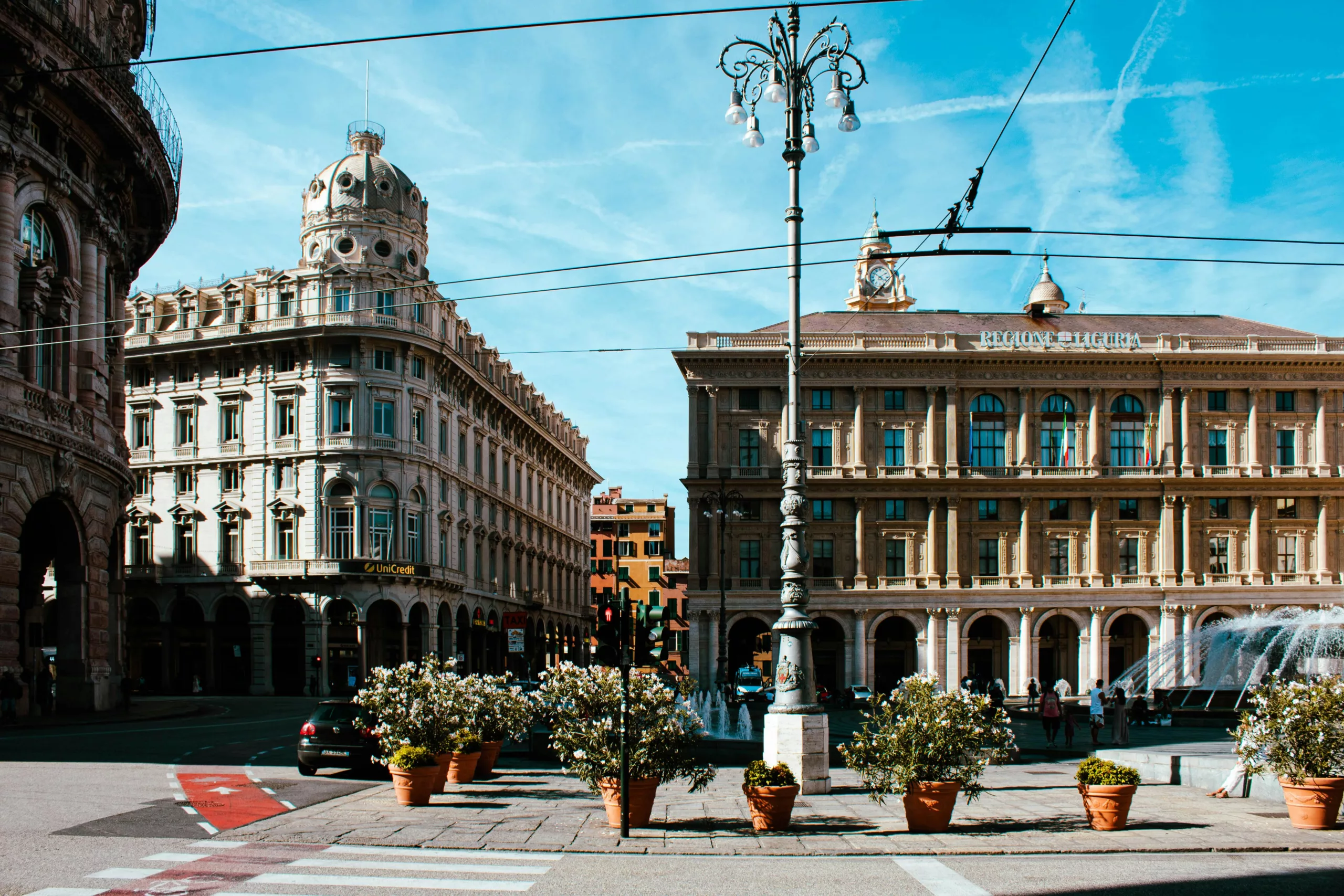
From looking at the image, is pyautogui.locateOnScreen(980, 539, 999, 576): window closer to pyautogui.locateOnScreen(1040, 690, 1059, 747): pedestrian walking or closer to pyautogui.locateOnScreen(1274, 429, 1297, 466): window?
pyautogui.locateOnScreen(1274, 429, 1297, 466): window

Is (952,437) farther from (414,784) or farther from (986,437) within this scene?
(414,784)

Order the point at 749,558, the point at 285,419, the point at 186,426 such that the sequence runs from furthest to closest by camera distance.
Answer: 1. the point at 749,558
2. the point at 186,426
3. the point at 285,419

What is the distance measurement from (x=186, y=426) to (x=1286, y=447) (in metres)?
59.1

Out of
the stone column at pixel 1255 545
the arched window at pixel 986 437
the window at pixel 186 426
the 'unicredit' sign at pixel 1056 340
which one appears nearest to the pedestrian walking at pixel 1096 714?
the arched window at pixel 986 437

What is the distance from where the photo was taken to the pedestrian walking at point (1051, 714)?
3033 centimetres

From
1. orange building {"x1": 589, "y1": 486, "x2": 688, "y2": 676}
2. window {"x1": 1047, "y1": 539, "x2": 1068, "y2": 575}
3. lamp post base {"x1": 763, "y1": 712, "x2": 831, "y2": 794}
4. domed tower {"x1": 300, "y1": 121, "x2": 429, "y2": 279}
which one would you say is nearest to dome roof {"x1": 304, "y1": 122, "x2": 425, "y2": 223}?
domed tower {"x1": 300, "y1": 121, "x2": 429, "y2": 279}

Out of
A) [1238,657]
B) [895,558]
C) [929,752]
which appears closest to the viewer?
[929,752]

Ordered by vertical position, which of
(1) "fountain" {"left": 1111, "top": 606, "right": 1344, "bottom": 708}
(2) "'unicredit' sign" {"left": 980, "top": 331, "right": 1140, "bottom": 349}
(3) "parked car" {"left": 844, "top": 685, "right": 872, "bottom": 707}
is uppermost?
(2) "'unicredit' sign" {"left": 980, "top": 331, "right": 1140, "bottom": 349}

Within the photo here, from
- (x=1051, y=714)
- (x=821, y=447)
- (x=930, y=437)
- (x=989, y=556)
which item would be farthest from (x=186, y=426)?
(x=1051, y=714)

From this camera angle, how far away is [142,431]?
64062 mm

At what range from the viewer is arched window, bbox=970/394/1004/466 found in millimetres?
65188

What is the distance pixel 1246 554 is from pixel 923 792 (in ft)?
189

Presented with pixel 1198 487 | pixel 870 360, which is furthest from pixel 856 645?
pixel 1198 487

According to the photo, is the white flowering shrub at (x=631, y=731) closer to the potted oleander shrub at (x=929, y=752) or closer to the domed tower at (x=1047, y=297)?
the potted oleander shrub at (x=929, y=752)
